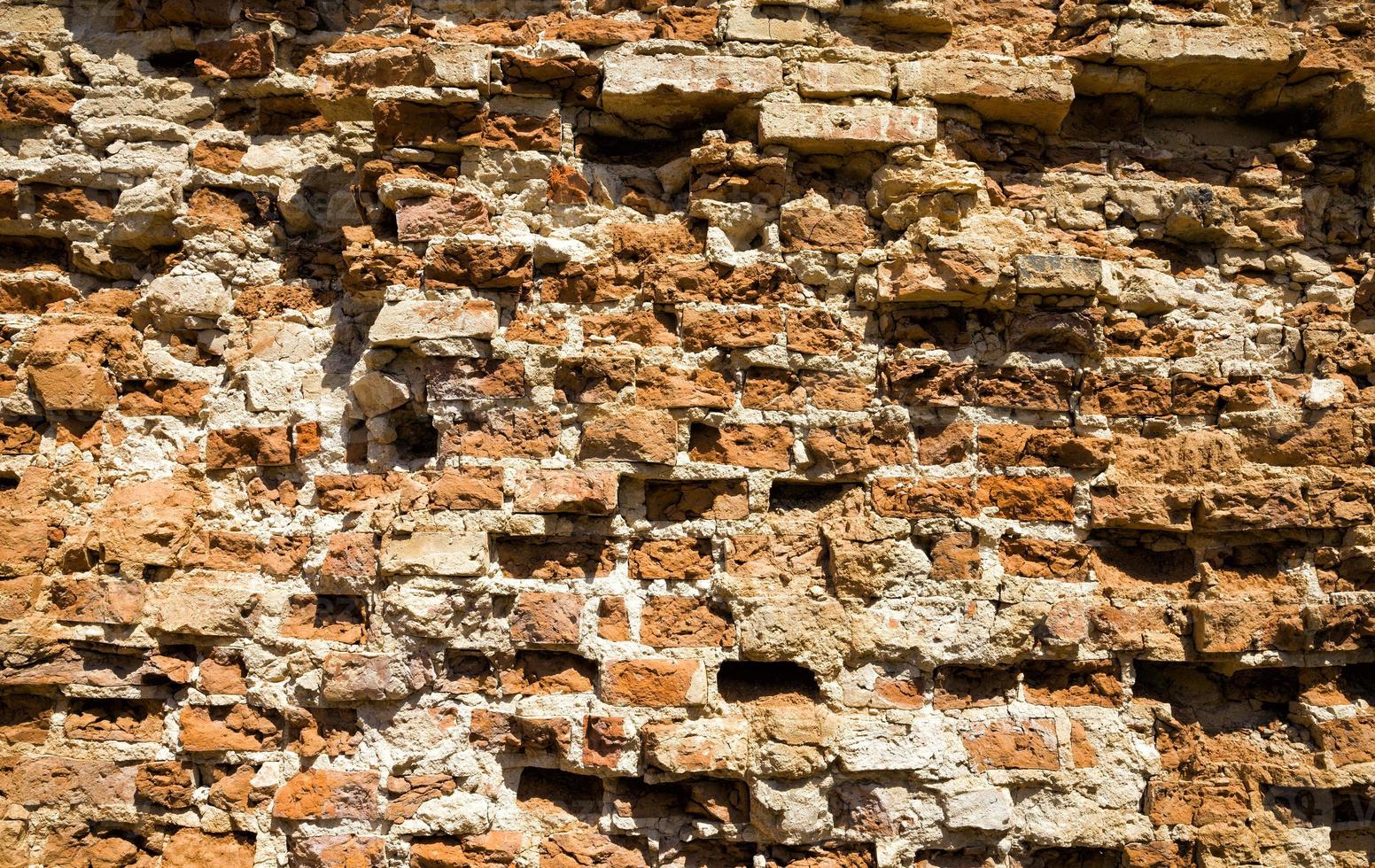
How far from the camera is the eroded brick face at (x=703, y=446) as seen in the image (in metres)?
1.85

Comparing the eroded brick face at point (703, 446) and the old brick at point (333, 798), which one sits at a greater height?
the eroded brick face at point (703, 446)

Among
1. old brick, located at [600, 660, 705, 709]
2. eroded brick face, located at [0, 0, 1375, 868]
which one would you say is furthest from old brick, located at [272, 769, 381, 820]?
old brick, located at [600, 660, 705, 709]

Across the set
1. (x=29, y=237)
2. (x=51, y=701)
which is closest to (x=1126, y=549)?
(x=51, y=701)

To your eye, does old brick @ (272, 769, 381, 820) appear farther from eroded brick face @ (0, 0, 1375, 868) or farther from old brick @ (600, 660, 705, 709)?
old brick @ (600, 660, 705, 709)

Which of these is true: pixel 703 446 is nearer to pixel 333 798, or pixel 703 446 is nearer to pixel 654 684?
pixel 654 684

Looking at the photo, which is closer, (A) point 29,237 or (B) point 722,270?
(B) point 722,270

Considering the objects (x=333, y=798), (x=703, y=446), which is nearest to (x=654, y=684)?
(x=703, y=446)

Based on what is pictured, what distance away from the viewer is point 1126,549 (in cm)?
202

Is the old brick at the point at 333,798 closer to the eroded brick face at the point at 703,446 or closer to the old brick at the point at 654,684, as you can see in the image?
the eroded brick face at the point at 703,446

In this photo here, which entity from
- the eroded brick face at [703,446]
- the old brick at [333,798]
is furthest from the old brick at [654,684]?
the old brick at [333,798]

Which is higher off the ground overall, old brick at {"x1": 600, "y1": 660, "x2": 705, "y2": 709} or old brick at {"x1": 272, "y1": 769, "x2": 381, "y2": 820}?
old brick at {"x1": 600, "y1": 660, "x2": 705, "y2": 709}

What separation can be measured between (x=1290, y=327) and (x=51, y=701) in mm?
3247

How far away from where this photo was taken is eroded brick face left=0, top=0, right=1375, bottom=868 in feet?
6.06

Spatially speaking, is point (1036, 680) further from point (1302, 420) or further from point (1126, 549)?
point (1302, 420)
